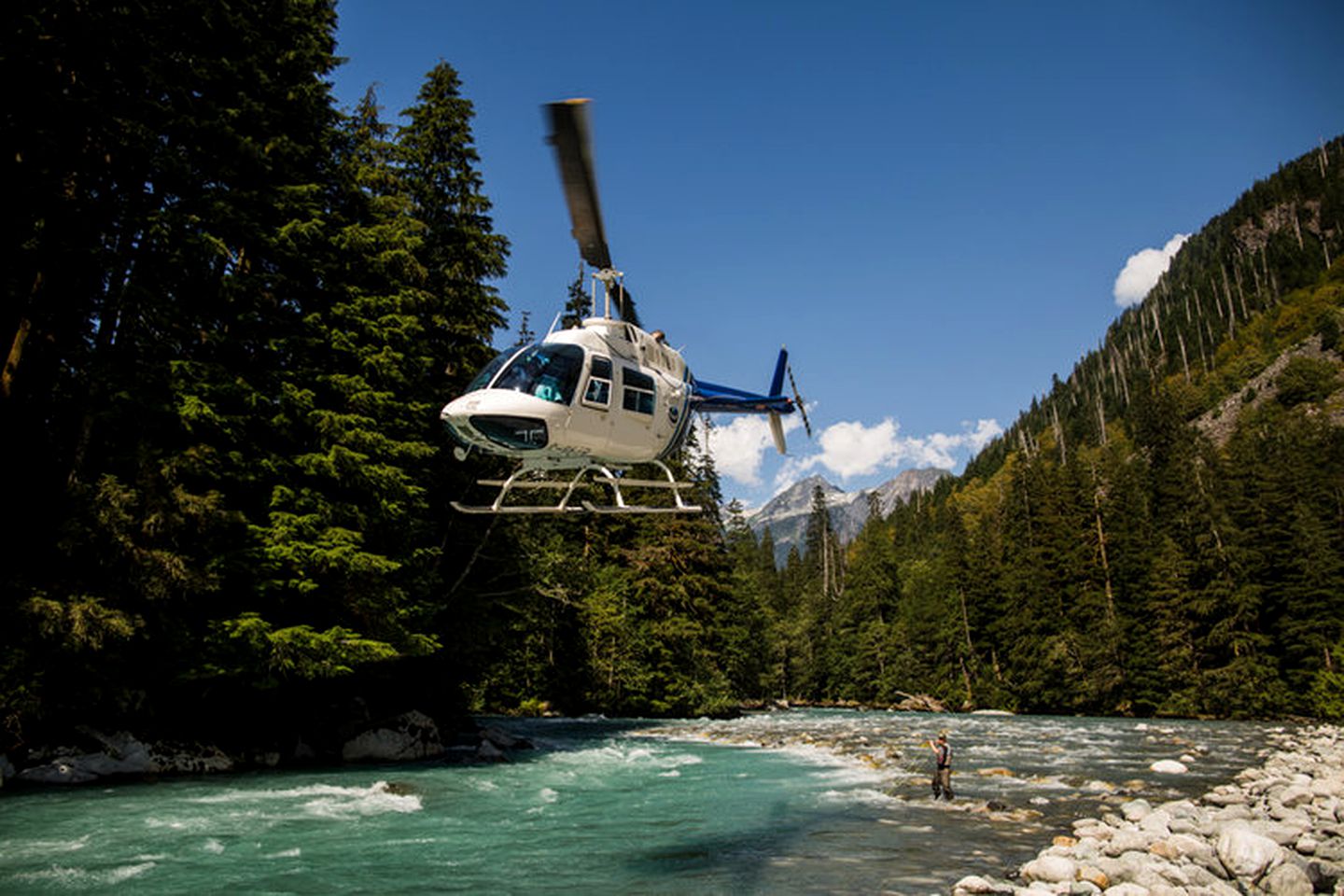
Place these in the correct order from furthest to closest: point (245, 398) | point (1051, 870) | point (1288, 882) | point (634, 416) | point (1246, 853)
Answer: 1. point (245, 398)
2. point (634, 416)
3. point (1246, 853)
4. point (1051, 870)
5. point (1288, 882)

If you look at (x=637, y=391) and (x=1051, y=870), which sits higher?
(x=637, y=391)

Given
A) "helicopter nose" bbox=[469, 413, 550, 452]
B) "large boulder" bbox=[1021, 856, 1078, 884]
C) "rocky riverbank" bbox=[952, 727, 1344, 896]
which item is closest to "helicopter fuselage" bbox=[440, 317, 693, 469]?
"helicopter nose" bbox=[469, 413, 550, 452]

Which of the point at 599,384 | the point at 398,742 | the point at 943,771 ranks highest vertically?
the point at 599,384


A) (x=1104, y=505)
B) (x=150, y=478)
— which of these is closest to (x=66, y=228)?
(x=150, y=478)

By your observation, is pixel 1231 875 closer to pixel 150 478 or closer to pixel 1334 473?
pixel 150 478

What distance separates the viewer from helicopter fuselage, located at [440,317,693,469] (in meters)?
9.38

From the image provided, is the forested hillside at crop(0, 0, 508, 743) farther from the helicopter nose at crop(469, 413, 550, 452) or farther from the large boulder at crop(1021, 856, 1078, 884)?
the large boulder at crop(1021, 856, 1078, 884)

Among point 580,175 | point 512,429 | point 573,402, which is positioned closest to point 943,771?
point 573,402

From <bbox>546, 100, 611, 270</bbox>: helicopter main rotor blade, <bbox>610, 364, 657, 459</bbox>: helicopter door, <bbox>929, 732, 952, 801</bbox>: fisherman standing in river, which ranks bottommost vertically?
<bbox>929, 732, 952, 801</bbox>: fisherman standing in river

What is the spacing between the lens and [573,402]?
31.9 ft

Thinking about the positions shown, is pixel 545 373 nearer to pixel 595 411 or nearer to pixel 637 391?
pixel 595 411

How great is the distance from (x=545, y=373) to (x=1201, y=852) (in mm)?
Result: 10549

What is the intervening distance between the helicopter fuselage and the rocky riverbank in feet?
22.8

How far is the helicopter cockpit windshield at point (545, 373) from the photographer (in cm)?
948
